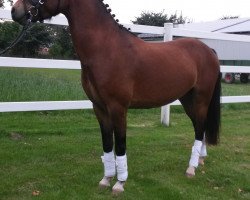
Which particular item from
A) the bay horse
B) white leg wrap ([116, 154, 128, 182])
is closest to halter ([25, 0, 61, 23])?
the bay horse

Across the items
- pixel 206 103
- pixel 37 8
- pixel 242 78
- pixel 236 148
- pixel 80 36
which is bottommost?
pixel 242 78

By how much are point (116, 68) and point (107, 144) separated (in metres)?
0.84

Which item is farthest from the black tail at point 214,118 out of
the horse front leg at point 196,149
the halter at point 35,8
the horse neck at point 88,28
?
the halter at point 35,8

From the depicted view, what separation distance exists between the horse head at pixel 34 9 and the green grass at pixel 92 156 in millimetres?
1649

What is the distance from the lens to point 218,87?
4906mm

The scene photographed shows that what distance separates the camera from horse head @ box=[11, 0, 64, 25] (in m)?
3.34

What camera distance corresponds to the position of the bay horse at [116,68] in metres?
3.56

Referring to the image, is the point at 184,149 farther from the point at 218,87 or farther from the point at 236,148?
the point at 218,87

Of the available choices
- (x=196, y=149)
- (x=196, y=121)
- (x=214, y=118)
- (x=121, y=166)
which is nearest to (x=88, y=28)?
(x=121, y=166)

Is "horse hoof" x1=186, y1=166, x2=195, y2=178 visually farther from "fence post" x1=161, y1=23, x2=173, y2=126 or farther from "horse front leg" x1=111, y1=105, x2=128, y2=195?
"fence post" x1=161, y1=23, x2=173, y2=126

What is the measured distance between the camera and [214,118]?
492cm

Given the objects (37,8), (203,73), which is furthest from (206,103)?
(37,8)

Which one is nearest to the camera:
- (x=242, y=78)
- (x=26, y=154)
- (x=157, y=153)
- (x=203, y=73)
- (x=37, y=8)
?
(x=37, y=8)

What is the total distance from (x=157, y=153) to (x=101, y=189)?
158cm
